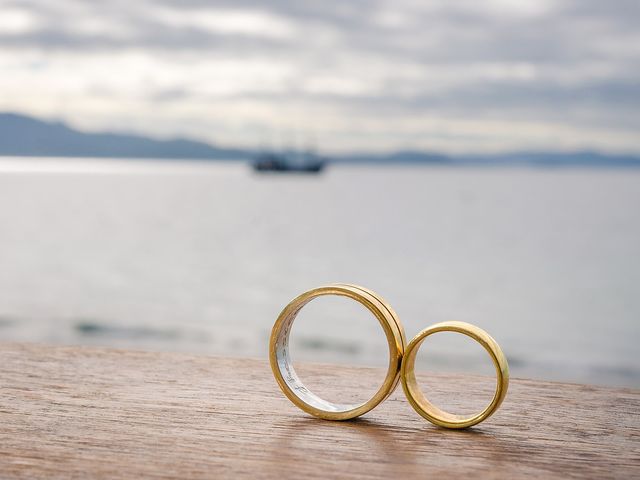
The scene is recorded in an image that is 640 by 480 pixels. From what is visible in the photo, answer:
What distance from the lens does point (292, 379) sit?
1.77m

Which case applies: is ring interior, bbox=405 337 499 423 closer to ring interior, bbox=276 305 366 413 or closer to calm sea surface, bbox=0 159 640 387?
ring interior, bbox=276 305 366 413

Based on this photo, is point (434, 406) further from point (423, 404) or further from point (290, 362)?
point (290, 362)

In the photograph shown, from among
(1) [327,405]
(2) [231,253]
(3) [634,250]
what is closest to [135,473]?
(1) [327,405]

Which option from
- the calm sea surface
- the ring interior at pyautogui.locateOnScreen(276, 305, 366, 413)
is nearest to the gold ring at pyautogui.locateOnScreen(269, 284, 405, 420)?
the ring interior at pyautogui.locateOnScreen(276, 305, 366, 413)

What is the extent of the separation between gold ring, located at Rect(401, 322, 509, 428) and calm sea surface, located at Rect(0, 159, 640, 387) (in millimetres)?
9407

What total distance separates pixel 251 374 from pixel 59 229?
3478 centimetres

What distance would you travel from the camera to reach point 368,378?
2039 mm

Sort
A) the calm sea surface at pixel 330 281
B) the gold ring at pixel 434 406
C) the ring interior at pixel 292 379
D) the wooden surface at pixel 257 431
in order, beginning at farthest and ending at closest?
the calm sea surface at pixel 330 281, the ring interior at pixel 292 379, the gold ring at pixel 434 406, the wooden surface at pixel 257 431

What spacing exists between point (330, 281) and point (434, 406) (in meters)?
20.1

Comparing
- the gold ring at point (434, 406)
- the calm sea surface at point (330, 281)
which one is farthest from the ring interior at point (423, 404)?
the calm sea surface at point (330, 281)

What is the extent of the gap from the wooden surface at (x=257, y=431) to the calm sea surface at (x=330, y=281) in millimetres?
9203

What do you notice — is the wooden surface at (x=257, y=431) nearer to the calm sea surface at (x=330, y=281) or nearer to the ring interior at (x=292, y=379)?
the ring interior at (x=292, y=379)

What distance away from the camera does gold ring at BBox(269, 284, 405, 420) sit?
1626 mm

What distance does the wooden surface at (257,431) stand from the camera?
1.40m
